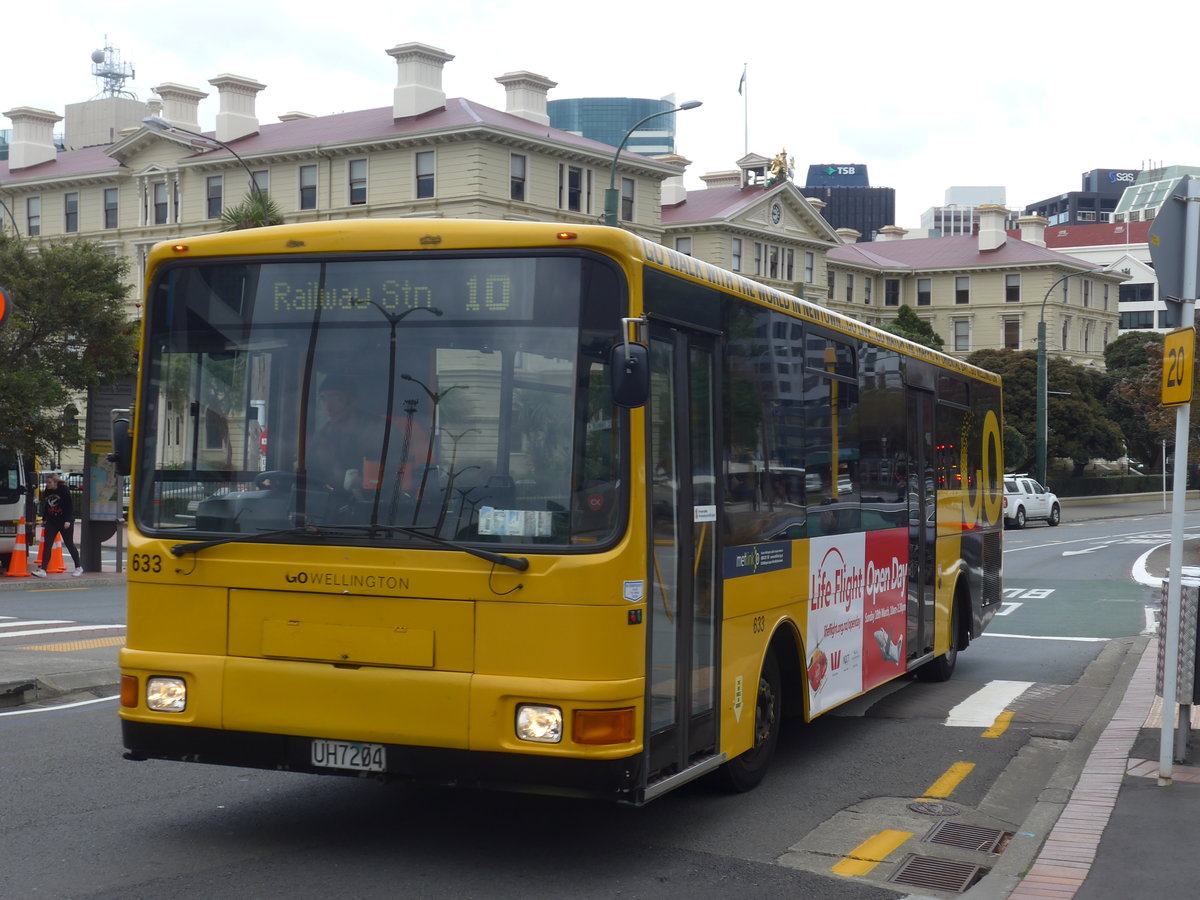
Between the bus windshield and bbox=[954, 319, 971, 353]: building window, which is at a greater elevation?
bbox=[954, 319, 971, 353]: building window

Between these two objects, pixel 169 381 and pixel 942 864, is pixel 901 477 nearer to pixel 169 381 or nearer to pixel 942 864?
pixel 942 864

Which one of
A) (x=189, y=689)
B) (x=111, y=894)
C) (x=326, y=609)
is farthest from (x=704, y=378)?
(x=111, y=894)

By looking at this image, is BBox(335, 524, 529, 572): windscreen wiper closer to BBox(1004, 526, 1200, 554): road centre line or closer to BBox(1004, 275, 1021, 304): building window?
BBox(1004, 526, 1200, 554): road centre line

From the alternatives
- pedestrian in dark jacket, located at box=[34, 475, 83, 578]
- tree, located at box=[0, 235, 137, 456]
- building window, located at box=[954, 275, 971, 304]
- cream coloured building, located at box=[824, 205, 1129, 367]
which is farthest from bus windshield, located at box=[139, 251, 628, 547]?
building window, located at box=[954, 275, 971, 304]

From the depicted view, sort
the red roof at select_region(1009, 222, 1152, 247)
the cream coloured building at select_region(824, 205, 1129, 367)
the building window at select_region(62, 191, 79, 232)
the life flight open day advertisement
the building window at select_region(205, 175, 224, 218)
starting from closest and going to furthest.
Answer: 1. the life flight open day advertisement
2. the building window at select_region(205, 175, 224, 218)
3. the building window at select_region(62, 191, 79, 232)
4. the cream coloured building at select_region(824, 205, 1129, 367)
5. the red roof at select_region(1009, 222, 1152, 247)

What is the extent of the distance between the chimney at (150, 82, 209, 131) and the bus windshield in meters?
70.4

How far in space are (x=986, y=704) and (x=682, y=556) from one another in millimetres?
6012

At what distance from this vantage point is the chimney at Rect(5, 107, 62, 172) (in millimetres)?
79875

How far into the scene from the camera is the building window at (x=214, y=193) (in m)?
68.6

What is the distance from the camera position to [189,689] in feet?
22.3

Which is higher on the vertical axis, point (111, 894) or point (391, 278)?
point (391, 278)

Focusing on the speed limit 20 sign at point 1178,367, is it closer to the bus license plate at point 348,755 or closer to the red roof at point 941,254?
the bus license plate at point 348,755

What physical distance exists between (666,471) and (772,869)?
6.19ft

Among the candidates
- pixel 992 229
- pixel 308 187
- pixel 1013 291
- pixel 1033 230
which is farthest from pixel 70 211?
pixel 1033 230
